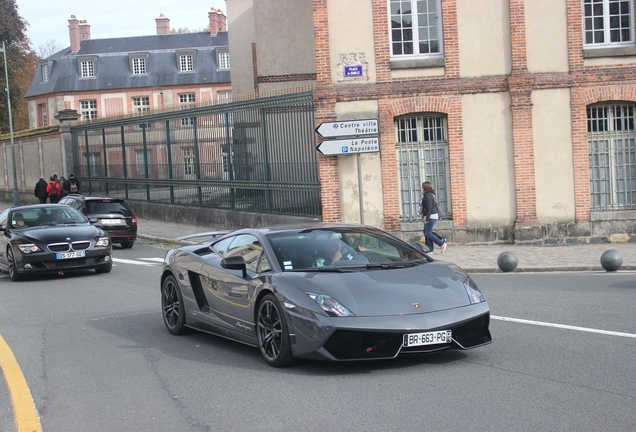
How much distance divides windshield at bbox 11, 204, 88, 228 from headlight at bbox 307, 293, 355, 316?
11.1 m

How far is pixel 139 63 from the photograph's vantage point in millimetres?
72312

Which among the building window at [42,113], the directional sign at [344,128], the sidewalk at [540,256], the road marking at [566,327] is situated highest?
the building window at [42,113]

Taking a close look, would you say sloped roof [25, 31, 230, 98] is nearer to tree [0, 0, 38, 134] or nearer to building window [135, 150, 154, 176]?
tree [0, 0, 38, 134]

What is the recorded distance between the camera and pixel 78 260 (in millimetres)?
15453

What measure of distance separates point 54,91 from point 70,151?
35.2m

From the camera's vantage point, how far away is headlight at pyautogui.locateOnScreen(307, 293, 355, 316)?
6.70 m

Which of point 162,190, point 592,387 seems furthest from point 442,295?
point 162,190

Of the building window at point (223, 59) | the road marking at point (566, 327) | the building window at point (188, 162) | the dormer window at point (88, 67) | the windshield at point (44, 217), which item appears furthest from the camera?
the building window at point (223, 59)

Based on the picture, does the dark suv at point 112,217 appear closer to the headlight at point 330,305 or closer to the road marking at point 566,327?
the road marking at point 566,327

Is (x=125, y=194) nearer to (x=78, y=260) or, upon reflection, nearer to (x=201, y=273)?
(x=78, y=260)

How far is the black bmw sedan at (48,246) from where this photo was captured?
15.3 m

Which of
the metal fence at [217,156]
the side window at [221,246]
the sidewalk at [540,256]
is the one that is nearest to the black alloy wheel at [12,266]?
the metal fence at [217,156]

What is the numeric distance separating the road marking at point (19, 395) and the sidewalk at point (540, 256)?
29.9ft

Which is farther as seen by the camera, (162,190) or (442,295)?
(162,190)
